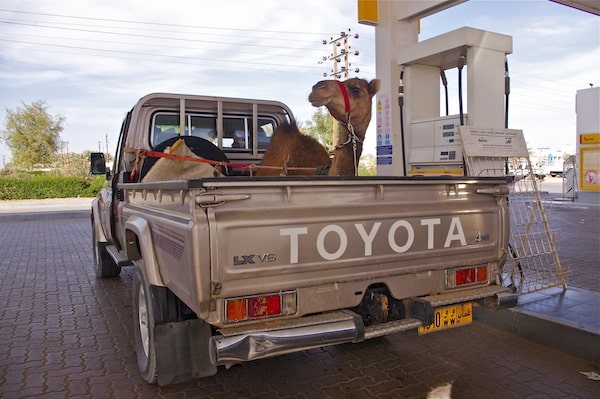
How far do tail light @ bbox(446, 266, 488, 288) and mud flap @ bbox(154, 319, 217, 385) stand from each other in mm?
1754

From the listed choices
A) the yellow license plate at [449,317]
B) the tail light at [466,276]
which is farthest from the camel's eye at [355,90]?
the yellow license plate at [449,317]

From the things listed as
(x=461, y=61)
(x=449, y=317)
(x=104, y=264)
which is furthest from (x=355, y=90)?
(x=104, y=264)

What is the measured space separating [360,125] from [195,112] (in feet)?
7.49

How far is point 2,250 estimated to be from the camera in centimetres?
1012

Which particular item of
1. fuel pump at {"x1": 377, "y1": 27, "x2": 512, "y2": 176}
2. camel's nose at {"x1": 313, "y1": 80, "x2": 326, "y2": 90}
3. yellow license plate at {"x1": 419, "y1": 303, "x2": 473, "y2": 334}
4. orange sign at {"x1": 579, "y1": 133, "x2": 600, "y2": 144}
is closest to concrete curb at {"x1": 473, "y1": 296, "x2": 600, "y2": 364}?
yellow license plate at {"x1": 419, "y1": 303, "x2": 473, "y2": 334}

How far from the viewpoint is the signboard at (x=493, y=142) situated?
5.32 m

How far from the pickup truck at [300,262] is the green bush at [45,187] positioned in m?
26.2

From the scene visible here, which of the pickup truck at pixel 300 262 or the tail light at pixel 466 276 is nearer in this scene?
the pickup truck at pixel 300 262

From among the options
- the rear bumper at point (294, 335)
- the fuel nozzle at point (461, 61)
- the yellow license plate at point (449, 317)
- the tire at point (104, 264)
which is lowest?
the tire at point (104, 264)

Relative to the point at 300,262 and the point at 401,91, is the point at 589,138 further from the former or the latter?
the point at 300,262

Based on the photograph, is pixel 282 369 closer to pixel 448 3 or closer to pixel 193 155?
pixel 193 155

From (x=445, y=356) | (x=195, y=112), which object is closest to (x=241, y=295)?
(x=445, y=356)

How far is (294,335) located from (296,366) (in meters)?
1.49

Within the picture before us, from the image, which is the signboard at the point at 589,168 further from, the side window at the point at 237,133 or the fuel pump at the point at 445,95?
the side window at the point at 237,133
